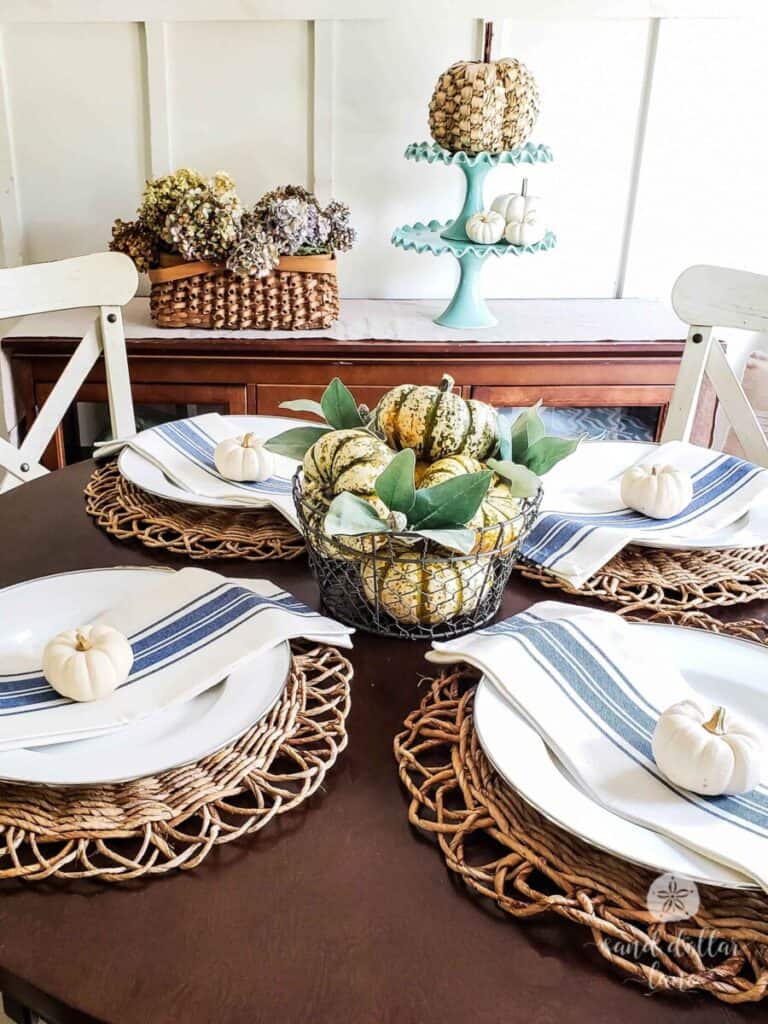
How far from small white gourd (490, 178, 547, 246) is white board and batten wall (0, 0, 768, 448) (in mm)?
346

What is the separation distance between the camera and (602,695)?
736 millimetres

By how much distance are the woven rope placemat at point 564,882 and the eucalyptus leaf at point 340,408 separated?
32cm

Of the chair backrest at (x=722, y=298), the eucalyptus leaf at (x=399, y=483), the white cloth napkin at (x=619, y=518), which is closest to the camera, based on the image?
the eucalyptus leaf at (x=399, y=483)

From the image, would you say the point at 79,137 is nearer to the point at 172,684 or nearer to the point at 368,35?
the point at 368,35

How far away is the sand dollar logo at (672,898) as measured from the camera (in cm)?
56

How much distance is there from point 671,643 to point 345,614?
0.30 m

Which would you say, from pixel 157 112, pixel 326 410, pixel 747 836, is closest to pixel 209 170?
pixel 157 112

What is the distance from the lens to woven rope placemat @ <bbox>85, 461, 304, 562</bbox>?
102 cm

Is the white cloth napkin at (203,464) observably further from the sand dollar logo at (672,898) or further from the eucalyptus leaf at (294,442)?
the sand dollar logo at (672,898)

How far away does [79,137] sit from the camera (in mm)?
2240

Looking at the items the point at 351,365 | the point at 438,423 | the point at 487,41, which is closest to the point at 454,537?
the point at 438,423

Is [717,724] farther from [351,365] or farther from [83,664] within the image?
[351,365]

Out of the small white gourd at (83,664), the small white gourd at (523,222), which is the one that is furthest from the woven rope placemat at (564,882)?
the small white gourd at (523,222)

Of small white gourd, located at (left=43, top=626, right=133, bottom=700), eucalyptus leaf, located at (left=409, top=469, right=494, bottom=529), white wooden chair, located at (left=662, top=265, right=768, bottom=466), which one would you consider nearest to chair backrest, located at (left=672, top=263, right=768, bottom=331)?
white wooden chair, located at (left=662, top=265, right=768, bottom=466)
